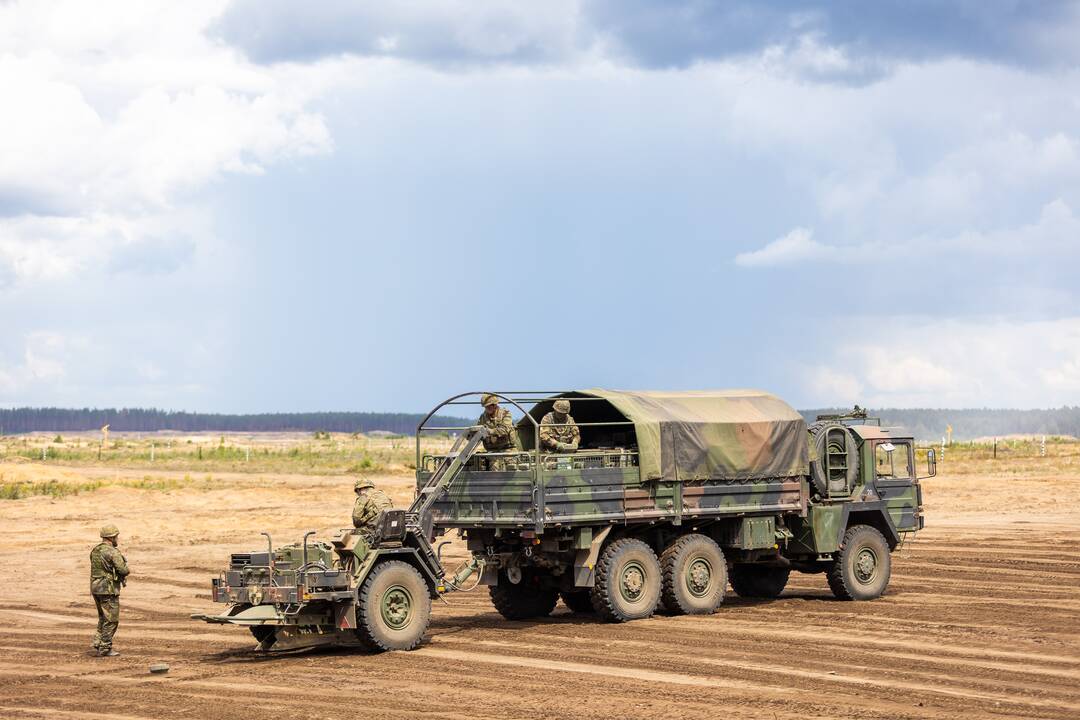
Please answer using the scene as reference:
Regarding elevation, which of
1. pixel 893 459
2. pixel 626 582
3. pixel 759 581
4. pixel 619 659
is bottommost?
pixel 619 659

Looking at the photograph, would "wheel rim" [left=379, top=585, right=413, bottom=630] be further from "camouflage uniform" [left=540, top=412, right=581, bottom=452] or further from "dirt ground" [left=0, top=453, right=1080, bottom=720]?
"camouflage uniform" [left=540, top=412, right=581, bottom=452]

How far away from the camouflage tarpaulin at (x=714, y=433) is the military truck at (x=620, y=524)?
25 millimetres

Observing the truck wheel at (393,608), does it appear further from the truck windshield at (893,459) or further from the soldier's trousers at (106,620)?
the truck windshield at (893,459)

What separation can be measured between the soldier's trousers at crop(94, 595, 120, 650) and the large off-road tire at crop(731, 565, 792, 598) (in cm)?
937

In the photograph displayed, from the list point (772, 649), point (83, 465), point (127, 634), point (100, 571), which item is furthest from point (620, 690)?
point (83, 465)

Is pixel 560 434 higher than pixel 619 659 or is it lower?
higher

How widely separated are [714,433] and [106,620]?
820 centimetres

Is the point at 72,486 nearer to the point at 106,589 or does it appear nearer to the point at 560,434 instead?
the point at 560,434

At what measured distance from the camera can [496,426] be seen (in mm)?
19062

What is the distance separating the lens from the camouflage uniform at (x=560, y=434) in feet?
63.3

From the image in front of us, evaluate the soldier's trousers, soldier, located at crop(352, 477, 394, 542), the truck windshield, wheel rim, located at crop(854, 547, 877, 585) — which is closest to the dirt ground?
the soldier's trousers

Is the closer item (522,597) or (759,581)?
(522,597)

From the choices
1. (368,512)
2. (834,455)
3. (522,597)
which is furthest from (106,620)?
(834,455)

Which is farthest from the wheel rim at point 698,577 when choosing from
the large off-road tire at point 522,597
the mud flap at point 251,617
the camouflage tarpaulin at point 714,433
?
the mud flap at point 251,617
